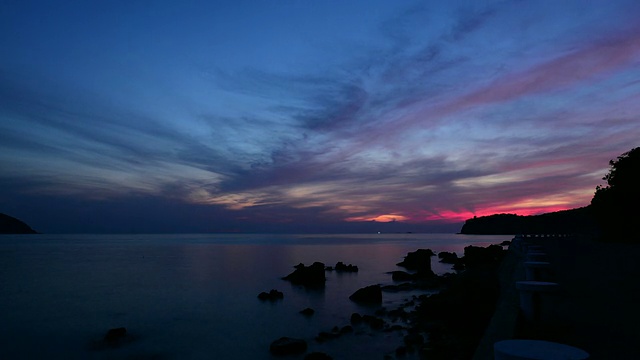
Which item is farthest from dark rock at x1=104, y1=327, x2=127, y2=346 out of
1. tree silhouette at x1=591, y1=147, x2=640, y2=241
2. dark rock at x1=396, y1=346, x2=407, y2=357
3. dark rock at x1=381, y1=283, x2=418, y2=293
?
tree silhouette at x1=591, y1=147, x2=640, y2=241

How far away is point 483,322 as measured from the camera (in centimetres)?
1580

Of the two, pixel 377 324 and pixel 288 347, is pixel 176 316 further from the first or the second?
pixel 377 324

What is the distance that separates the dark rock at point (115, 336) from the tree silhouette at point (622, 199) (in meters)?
42.6

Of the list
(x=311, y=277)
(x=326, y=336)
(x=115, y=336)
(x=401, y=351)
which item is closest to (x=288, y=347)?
(x=326, y=336)

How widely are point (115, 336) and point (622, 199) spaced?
142ft

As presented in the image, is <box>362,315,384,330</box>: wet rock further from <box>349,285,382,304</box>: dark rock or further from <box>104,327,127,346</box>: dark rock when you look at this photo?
<box>104,327,127,346</box>: dark rock

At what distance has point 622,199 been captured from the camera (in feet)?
128

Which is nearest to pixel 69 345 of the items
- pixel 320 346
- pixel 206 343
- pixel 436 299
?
pixel 206 343

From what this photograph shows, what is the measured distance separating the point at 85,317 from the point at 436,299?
786 inches

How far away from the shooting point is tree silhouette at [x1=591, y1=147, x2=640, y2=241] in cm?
3809

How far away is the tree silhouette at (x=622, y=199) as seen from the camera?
38094 millimetres

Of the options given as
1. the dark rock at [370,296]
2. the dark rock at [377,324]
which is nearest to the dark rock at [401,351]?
the dark rock at [377,324]

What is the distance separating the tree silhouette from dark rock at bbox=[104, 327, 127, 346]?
4255 cm

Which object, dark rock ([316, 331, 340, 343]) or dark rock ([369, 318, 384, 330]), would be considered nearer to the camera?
dark rock ([316, 331, 340, 343])
